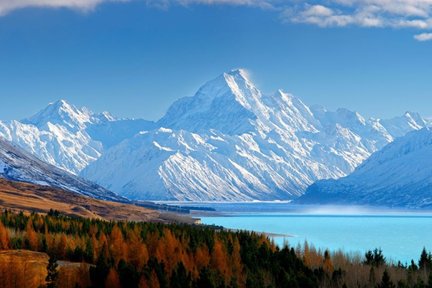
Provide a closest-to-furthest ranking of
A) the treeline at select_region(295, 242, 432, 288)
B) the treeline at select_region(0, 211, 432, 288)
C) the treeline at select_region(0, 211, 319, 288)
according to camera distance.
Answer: the treeline at select_region(0, 211, 432, 288) < the treeline at select_region(0, 211, 319, 288) < the treeline at select_region(295, 242, 432, 288)

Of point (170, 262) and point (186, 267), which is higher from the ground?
point (170, 262)

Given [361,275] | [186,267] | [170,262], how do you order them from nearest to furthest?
1. [186,267]
2. [361,275]
3. [170,262]

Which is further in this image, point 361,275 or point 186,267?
point 361,275

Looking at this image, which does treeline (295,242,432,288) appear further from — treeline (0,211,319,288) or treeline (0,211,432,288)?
treeline (0,211,319,288)

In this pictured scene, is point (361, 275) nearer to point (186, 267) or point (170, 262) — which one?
point (186, 267)

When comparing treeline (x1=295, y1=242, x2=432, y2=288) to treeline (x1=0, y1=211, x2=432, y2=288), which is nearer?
treeline (x1=0, y1=211, x2=432, y2=288)

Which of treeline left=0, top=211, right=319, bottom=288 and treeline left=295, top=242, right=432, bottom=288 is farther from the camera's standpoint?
treeline left=295, top=242, right=432, bottom=288

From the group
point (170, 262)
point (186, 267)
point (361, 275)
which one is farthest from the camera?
point (170, 262)

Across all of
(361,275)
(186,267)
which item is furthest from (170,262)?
(361,275)

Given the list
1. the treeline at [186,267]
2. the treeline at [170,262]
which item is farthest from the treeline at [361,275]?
the treeline at [170,262]

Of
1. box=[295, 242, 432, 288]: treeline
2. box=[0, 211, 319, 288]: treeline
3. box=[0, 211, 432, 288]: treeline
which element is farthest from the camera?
box=[295, 242, 432, 288]: treeline

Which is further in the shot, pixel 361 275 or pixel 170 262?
pixel 170 262

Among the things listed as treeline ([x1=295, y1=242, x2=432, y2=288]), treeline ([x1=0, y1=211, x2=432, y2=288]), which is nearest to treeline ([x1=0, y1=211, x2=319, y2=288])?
treeline ([x1=0, y1=211, x2=432, y2=288])

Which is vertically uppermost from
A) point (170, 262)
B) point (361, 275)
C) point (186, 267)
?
point (170, 262)
